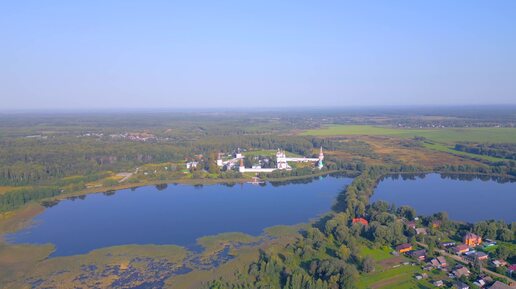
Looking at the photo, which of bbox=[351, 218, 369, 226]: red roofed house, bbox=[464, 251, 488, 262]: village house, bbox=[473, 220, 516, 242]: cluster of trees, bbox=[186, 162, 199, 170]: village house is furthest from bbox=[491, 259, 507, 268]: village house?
bbox=[186, 162, 199, 170]: village house

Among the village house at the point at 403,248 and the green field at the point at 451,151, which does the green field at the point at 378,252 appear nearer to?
the village house at the point at 403,248

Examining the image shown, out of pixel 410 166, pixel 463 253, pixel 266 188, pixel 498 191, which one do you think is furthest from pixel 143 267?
pixel 410 166

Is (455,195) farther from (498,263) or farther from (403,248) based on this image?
(498,263)

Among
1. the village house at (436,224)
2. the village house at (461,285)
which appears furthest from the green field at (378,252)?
the village house at (436,224)

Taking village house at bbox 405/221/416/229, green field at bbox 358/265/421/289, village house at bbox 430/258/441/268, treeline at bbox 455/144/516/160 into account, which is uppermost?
treeline at bbox 455/144/516/160

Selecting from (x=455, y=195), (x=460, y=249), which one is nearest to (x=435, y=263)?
(x=460, y=249)

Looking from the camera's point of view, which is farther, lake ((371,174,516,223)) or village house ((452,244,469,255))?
lake ((371,174,516,223))

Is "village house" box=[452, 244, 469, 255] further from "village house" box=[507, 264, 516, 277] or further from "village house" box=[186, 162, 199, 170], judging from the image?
"village house" box=[186, 162, 199, 170]

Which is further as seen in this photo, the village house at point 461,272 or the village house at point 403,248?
the village house at point 403,248
